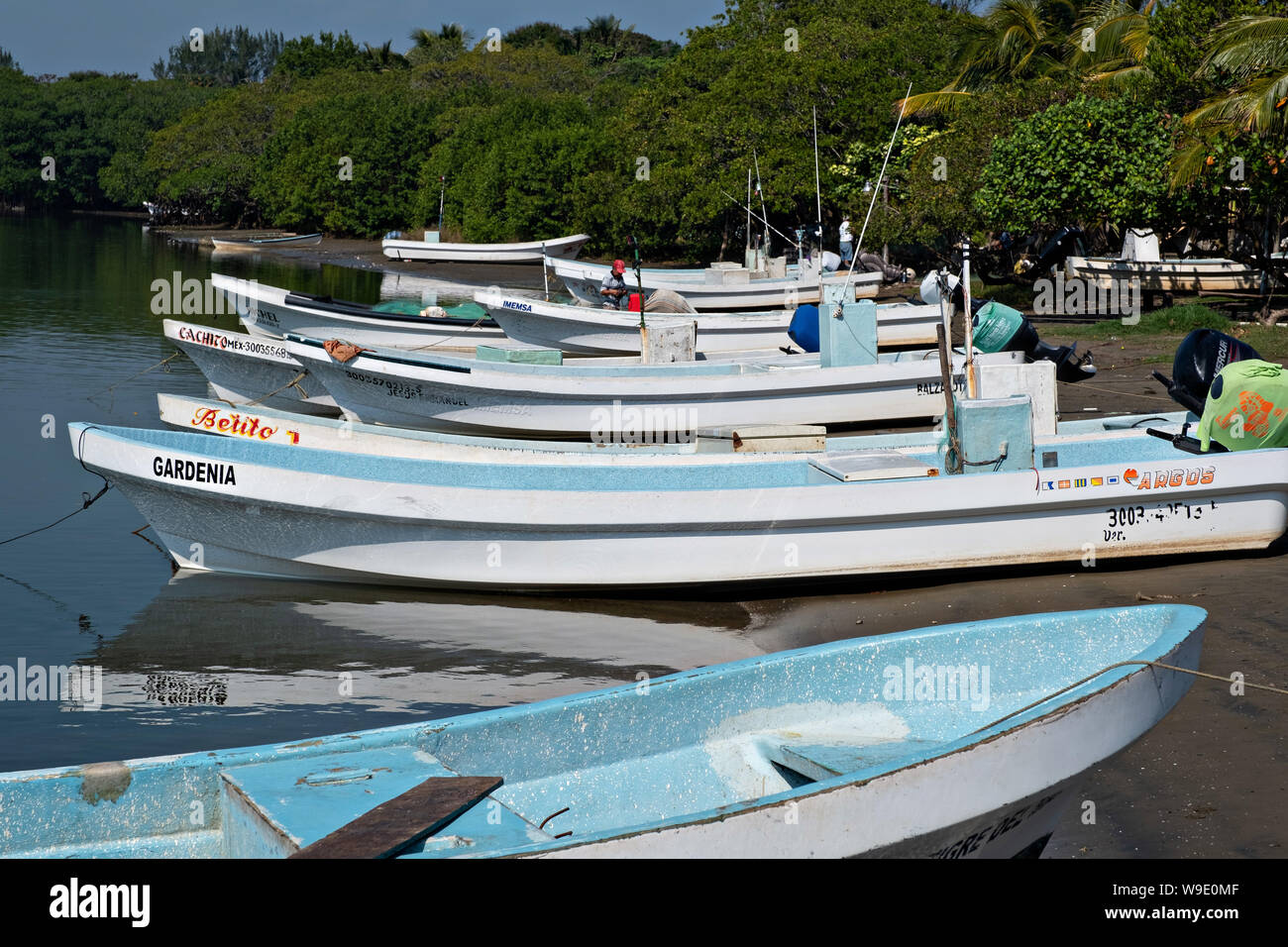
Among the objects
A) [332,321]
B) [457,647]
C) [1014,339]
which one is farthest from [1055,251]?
[457,647]

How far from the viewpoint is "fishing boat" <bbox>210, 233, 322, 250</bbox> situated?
56062mm

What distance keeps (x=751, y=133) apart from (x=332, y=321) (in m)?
19.4

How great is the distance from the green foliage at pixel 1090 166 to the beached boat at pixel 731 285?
4008mm

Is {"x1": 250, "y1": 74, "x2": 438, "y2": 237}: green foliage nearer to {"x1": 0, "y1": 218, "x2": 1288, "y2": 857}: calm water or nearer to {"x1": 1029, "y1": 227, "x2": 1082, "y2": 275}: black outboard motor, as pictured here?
{"x1": 1029, "y1": 227, "x2": 1082, "y2": 275}: black outboard motor

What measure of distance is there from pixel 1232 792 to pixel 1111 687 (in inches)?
68.1

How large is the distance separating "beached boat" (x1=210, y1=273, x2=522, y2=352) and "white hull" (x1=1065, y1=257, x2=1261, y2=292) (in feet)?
39.8

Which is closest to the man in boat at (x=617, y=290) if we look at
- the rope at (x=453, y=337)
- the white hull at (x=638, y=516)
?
the rope at (x=453, y=337)

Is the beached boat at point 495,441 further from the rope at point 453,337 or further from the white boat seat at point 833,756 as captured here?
the rope at point 453,337

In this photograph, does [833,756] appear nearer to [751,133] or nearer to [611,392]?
[611,392]

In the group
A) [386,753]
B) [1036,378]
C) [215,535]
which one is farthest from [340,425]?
[386,753]

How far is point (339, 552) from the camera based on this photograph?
388 inches

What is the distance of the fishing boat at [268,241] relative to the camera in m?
56.1
